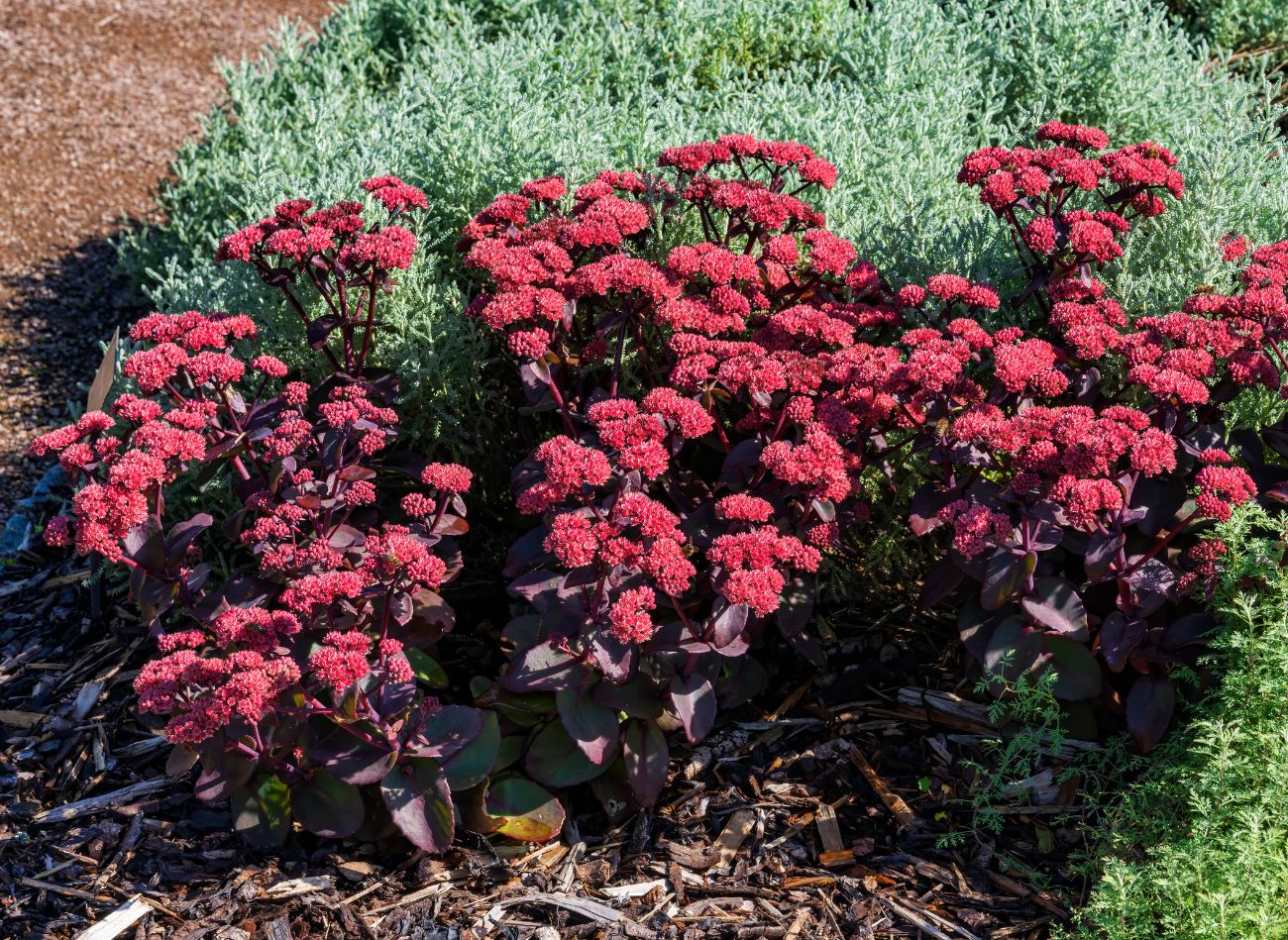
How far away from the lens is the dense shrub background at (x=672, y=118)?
3.73 metres

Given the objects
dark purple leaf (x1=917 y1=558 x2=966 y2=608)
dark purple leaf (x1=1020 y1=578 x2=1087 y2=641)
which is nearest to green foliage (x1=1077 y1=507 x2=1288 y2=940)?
dark purple leaf (x1=1020 y1=578 x2=1087 y2=641)

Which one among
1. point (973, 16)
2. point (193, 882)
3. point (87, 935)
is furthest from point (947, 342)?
point (973, 16)

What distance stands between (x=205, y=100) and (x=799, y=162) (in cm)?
547

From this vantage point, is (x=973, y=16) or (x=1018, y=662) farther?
(x=973, y=16)

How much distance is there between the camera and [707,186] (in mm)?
3268

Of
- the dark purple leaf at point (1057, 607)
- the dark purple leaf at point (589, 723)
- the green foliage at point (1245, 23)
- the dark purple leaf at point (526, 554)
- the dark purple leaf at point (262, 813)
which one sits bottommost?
the dark purple leaf at point (262, 813)

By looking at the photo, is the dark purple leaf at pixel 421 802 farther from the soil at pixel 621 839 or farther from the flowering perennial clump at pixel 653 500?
the soil at pixel 621 839

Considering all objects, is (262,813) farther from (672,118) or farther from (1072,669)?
(672,118)

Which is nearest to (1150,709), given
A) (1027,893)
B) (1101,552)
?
(1101,552)

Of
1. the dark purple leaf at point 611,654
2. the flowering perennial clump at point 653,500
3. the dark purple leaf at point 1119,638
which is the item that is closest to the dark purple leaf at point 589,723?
the flowering perennial clump at point 653,500

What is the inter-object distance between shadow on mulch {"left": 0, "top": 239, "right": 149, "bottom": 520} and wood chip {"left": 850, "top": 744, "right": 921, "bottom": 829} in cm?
326

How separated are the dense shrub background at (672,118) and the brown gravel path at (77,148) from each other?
489mm

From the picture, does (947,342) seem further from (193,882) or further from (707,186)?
(193,882)

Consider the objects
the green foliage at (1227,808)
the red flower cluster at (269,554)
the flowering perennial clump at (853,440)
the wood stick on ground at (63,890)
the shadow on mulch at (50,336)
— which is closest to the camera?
the green foliage at (1227,808)
